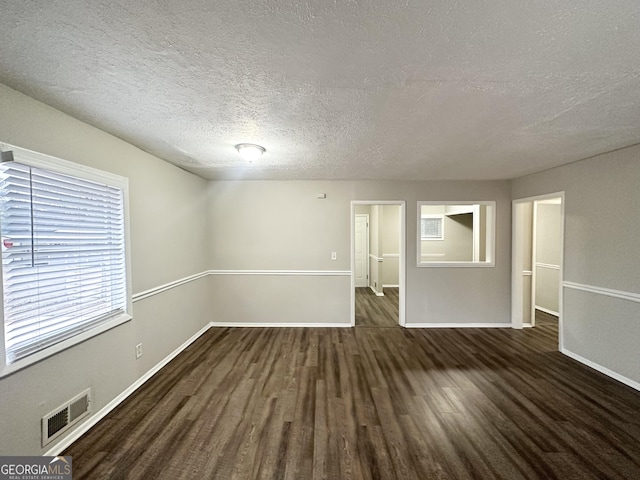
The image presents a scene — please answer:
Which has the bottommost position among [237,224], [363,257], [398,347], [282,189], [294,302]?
[398,347]

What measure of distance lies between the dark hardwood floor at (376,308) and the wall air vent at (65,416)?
3281mm

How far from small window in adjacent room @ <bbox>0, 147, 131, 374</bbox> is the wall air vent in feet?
1.35

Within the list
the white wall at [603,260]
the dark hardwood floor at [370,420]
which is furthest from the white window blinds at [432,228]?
the dark hardwood floor at [370,420]

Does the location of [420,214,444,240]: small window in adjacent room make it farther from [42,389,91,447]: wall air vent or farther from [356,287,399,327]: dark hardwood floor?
[42,389,91,447]: wall air vent

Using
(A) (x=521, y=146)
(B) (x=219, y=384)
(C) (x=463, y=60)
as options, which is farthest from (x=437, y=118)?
(B) (x=219, y=384)

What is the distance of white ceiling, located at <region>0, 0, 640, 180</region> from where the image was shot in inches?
37.1

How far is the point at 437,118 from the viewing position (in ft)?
5.86

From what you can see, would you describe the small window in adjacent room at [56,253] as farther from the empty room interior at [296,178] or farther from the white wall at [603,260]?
the white wall at [603,260]

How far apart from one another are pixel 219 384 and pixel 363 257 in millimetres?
5285

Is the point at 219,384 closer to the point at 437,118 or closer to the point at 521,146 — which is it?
the point at 437,118

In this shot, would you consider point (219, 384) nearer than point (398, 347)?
Yes

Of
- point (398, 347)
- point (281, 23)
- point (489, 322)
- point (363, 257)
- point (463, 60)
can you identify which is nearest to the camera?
point (281, 23)

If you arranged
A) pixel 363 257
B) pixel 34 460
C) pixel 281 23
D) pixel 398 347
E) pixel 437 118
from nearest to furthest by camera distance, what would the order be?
pixel 281 23 < pixel 34 460 < pixel 437 118 < pixel 398 347 < pixel 363 257

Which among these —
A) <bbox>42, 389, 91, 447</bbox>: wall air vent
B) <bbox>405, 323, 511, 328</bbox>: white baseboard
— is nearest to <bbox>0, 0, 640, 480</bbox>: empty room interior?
<bbox>42, 389, 91, 447</bbox>: wall air vent
